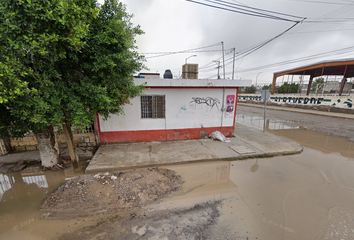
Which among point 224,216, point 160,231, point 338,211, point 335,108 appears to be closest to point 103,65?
point 160,231

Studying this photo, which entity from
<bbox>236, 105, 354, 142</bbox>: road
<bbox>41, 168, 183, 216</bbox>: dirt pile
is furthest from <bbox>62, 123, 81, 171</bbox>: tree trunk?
<bbox>236, 105, 354, 142</bbox>: road

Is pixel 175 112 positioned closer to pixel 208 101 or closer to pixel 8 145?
pixel 208 101

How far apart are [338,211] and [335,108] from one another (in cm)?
2000

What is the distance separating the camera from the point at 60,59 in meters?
3.57

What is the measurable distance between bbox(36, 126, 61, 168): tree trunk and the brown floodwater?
372 millimetres

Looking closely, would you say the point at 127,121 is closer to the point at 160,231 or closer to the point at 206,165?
the point at 206,165

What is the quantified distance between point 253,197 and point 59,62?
5899 mm

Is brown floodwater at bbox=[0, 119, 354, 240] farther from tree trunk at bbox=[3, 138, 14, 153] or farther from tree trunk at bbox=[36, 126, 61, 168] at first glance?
tree trunk at bbox=[3, 138, 14, 153]

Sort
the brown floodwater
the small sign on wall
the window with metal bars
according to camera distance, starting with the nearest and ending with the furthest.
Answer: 1. the brown floodwater
2. the window with metal bars
3. the small sign on wall

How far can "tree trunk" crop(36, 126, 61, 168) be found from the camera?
184 inches

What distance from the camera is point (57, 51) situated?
10.6 feet

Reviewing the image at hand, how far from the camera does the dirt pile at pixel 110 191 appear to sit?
11.0 ft

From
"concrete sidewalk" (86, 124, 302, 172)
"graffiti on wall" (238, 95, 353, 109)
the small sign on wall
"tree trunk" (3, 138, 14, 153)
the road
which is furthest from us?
"graffiti on wall" (238, 95, 353, 109)

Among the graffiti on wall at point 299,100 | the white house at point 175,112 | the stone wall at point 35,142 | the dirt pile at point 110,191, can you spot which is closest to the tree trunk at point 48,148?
the dirt pile at point 110,191
